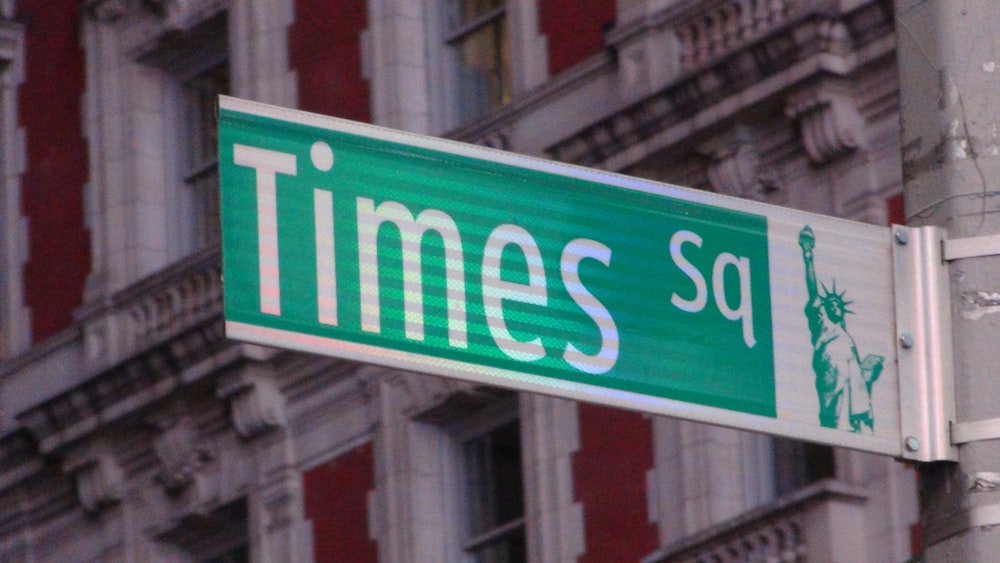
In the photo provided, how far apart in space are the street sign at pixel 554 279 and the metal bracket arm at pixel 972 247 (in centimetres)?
16

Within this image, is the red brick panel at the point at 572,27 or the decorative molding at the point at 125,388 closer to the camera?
the red brick panel at the point at 572,27

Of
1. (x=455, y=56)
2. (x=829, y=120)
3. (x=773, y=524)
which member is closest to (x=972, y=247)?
(x=773, y=524)

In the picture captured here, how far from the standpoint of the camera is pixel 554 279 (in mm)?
4660

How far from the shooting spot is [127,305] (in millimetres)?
21547

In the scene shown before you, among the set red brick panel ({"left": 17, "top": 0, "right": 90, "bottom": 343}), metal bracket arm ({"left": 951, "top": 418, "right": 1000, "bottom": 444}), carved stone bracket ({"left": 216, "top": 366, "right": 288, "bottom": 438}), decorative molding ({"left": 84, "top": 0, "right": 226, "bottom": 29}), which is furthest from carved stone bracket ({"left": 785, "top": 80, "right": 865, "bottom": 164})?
metal bracket arm ({"left": 951, "top": 418, "right": 1000, "bottom": 444})

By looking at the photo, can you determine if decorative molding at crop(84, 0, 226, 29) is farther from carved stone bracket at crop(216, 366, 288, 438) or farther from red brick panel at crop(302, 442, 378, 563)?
red brick panel at crop(302, 442, 378, 563)

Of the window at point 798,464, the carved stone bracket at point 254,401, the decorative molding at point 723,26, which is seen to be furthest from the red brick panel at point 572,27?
the carved stone bracket at point 254,401

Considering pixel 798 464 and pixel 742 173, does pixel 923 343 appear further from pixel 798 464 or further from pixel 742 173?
pixel 742 173

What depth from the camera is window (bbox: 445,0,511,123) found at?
19.0 m

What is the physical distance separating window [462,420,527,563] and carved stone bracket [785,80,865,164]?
367cm

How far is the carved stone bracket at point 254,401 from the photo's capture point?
1994 centimetres

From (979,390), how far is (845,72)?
10.9 meters

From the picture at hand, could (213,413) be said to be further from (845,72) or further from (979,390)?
(979,390)

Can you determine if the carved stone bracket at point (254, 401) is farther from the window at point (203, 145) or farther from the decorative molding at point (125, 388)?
the window at point (203, 145)
